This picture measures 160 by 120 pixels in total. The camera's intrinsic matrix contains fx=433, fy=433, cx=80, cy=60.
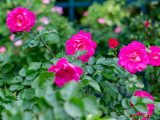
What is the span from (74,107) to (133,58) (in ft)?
2.17

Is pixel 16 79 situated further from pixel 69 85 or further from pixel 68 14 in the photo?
pixel 68 14

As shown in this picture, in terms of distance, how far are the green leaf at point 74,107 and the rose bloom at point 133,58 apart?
62cm

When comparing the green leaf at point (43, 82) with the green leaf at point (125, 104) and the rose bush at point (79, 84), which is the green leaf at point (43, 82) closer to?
the rose bush at point (79, 84)

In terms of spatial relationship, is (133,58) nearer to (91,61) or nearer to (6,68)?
(91,61)

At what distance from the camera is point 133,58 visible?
6.36 feet

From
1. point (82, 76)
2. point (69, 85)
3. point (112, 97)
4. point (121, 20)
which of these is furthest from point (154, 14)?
point (69, 85)

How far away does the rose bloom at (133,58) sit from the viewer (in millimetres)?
1937

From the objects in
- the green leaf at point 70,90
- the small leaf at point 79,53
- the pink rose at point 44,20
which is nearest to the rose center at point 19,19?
the small leaf at point 79,53

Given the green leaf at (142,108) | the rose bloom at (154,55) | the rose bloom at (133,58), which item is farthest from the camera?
the rose bloom at (154,55)

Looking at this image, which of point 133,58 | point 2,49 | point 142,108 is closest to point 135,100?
point 142,108

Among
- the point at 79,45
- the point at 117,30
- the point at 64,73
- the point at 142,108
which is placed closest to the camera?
the point at 64,73

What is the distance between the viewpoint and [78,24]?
5359 mm

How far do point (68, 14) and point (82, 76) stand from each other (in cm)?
392

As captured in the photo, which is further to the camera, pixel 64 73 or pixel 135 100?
pixel 135 100
